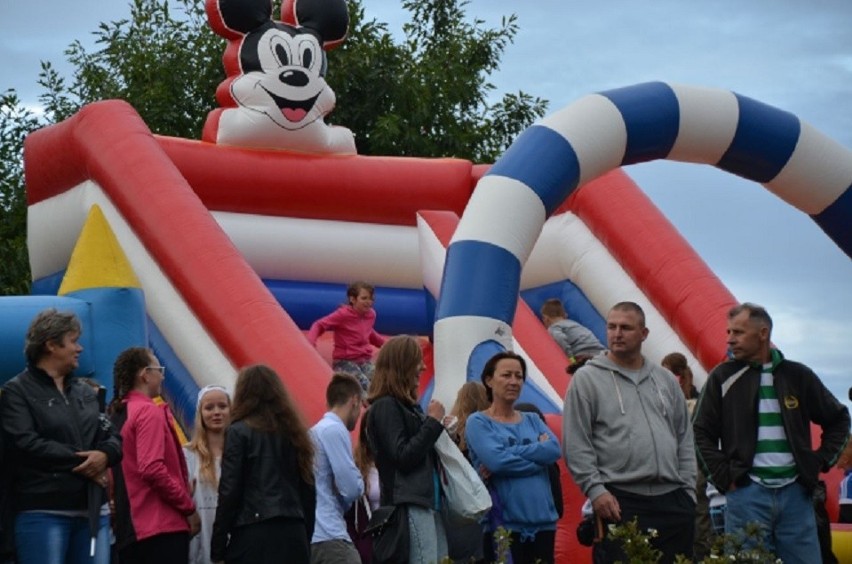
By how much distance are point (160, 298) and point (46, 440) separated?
3.71m

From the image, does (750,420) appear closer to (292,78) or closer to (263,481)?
(263,481)

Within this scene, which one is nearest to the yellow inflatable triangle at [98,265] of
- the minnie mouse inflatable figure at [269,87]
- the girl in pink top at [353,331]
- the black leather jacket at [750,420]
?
the girl in pink top at [353,331]

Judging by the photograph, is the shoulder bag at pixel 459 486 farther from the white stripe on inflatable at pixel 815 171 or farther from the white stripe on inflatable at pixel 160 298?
the white stripe on inflatable at pixel 815 171

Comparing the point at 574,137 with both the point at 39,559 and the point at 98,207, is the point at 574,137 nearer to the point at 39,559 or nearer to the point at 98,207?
the point at 98,207

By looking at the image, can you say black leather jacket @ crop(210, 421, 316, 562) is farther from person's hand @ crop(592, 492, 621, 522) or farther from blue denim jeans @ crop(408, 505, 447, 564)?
person's hand @ crop(592, 492, 621, 522)

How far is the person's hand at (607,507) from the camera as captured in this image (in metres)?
6.09

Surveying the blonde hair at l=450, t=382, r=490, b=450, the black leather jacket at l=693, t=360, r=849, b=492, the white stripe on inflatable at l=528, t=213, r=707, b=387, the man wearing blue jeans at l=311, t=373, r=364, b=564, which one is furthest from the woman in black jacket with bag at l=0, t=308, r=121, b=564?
the white stripe on inflatable at l=528, t=213, r=707, b=387

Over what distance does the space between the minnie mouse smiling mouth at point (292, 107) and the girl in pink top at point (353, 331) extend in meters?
1.59

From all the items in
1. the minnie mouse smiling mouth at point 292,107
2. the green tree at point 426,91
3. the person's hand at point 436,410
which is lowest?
the person's hand at point 436,410

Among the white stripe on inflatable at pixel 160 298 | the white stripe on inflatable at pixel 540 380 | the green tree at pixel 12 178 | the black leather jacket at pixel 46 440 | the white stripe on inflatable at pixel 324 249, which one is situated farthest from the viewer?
the green tree at pixel 12 178

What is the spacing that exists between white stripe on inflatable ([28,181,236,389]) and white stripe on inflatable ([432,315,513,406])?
1.17 meters

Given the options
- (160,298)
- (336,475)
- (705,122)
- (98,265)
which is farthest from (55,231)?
(336,475)

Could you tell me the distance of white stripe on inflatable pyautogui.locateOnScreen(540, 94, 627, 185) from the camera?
921 centimetres

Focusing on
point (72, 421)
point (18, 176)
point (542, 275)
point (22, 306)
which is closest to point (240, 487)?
point (72, 421)
